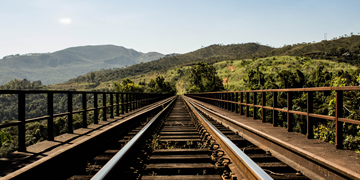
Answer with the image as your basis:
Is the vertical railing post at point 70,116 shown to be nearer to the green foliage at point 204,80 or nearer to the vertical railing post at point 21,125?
the vertical railing post at point 21,125

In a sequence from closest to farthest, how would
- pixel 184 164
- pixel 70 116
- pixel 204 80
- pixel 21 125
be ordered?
1. pixel 184 164
2. pixel 21 125
3. pixel 70 116
4. pixel 204 80

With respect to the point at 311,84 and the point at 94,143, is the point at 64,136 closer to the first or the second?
the point at 94,143

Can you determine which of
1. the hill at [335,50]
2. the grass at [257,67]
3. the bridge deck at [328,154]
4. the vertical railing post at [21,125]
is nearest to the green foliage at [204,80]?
the grass at [257,67]

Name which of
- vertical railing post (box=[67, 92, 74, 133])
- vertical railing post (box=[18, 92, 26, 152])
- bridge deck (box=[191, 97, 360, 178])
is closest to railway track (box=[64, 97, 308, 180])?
bridge deck (box=[191, 97, 360, 178])

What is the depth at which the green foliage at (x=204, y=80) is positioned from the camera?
94.7 m

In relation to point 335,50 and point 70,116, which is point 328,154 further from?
point 335,50

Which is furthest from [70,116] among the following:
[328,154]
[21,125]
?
[328,154]

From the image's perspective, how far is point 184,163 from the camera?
173 inches

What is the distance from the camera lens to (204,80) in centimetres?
9912

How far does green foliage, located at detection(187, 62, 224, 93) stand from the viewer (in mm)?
94688

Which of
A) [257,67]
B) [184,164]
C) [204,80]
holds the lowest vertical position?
[184,164]

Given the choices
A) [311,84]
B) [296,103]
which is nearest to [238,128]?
[296,103]

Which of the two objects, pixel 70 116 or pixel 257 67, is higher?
pixel 257 67

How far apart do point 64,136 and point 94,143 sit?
89.2 inches
